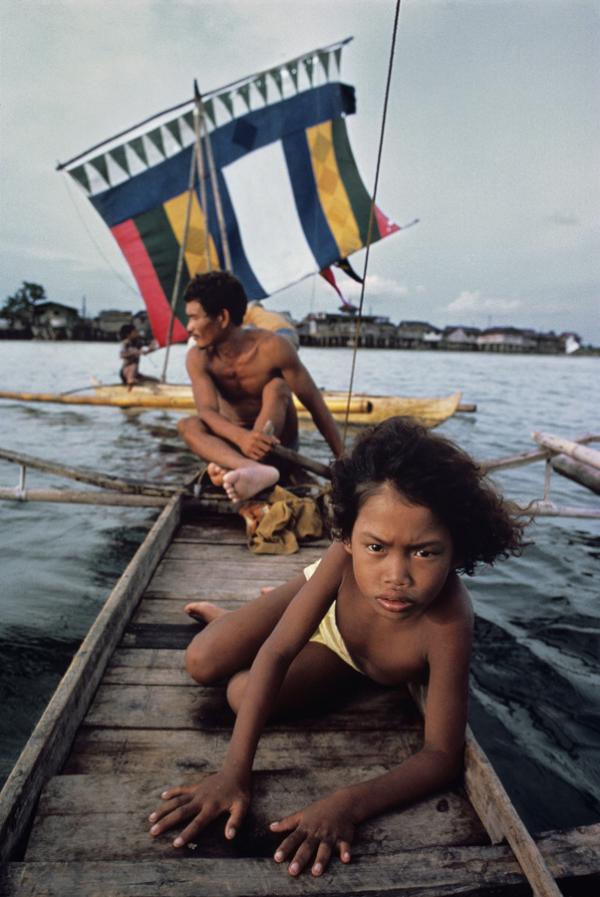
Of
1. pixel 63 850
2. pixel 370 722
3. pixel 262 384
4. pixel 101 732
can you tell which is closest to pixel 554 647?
pixel 370 722

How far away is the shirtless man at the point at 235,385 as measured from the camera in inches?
158

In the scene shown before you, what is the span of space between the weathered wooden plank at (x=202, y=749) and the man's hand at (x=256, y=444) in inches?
85.2

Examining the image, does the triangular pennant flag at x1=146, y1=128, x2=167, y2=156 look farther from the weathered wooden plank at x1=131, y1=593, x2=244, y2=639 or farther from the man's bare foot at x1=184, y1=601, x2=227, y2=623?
the man's bare foot at x1=184, y1=601, x2=227, y2=623

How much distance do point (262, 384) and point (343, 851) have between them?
132 inches

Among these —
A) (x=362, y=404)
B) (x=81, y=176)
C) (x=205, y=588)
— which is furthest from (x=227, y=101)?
(x=205, y=588)

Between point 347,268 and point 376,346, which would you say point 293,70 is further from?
point 376,346

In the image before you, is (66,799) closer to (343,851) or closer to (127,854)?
(127,854)

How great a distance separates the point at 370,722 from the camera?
6.23 ft

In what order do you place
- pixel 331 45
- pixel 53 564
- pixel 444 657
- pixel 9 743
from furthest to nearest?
pixel 331 45, pixel 53 564, pixel 9 743, pixel 444 657

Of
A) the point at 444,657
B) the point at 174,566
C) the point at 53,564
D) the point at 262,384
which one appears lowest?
the point at 53,564

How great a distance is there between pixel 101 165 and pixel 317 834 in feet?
39.7

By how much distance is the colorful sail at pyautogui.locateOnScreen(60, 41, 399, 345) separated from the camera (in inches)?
454

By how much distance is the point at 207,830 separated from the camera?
139cm

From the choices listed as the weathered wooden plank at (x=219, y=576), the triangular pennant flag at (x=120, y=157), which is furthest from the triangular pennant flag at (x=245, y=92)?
the weathered wooden plank at (x=219, y=576)
